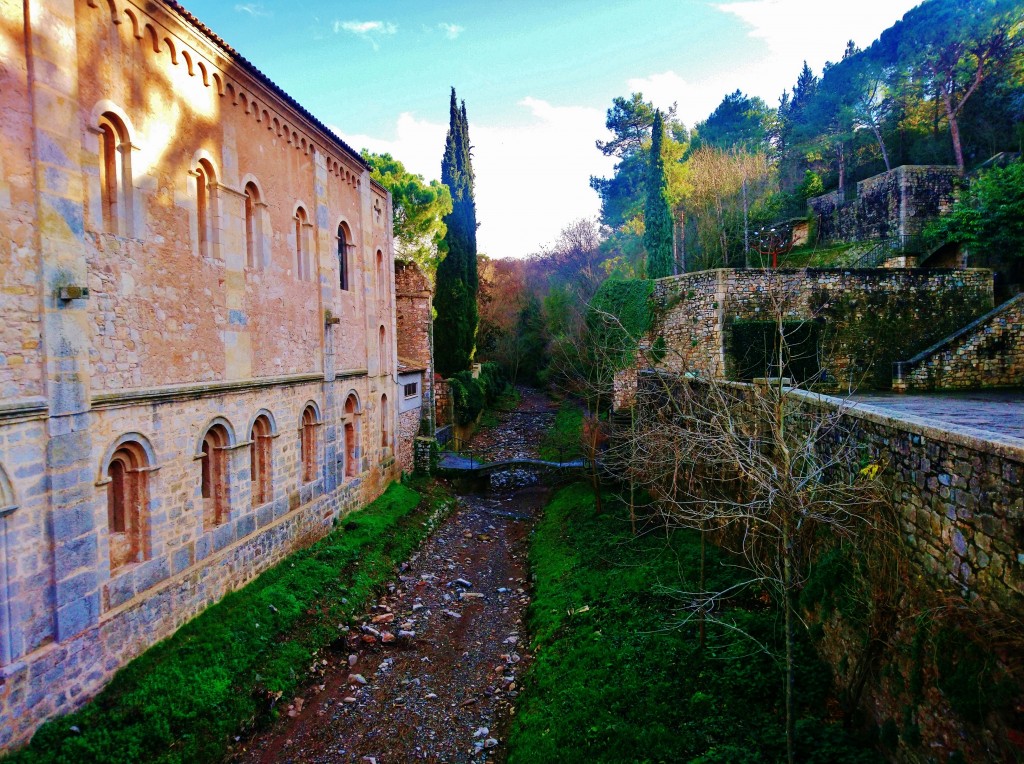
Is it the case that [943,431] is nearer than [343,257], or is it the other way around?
[943,431]

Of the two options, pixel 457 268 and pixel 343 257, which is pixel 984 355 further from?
pixel 457 268

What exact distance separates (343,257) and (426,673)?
11310 mm

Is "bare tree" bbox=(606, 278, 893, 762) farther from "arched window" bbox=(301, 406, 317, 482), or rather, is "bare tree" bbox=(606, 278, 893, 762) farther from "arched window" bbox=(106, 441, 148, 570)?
"arched window" bbox=(301, 406, 317, 482)

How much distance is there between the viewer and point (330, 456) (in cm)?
1387

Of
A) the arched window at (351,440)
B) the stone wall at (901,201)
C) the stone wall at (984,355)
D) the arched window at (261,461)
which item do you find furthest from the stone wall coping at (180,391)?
the stone wall at (901,201)

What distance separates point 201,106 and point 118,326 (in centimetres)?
429

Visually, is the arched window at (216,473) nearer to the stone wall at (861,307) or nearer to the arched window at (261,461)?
the arched window at (261,461)

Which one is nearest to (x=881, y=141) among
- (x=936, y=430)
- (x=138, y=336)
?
(x=936, y=430)

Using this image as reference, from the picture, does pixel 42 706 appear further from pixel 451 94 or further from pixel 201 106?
pixel 451 94

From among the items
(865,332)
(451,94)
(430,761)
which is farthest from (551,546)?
(451,94)

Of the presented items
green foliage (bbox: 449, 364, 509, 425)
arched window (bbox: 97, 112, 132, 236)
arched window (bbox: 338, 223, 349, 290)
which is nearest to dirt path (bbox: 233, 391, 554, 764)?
arched window (bbox: 97, 112, 132, 236)

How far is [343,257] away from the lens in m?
15.7

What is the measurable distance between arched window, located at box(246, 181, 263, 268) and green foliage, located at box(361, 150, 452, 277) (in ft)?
58.0

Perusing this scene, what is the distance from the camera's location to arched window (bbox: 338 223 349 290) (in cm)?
1550
